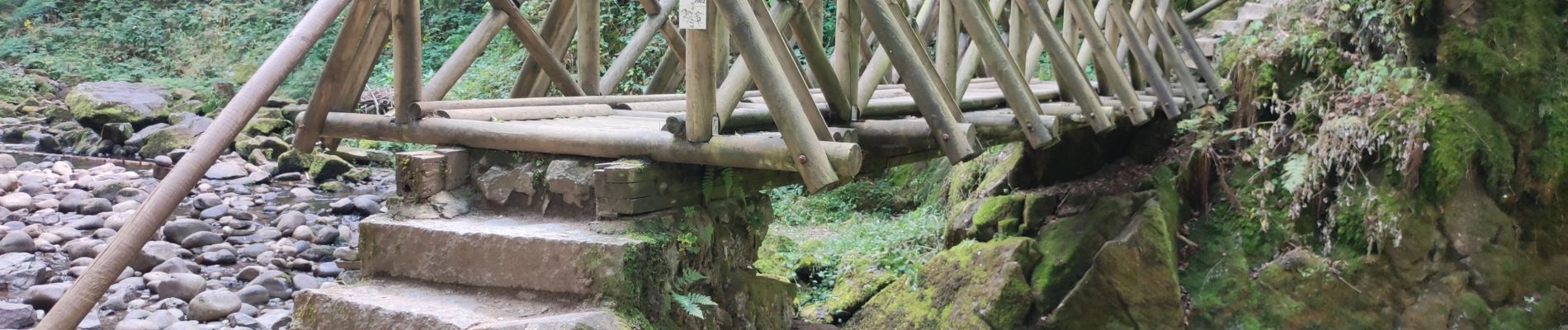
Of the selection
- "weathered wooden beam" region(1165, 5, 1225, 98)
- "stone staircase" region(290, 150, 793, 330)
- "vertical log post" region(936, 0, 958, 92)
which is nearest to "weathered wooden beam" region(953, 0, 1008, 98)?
"vertical log post" region(936, 0, 958, 92)

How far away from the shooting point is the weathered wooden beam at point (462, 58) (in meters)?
4.31

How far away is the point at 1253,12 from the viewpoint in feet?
27.0

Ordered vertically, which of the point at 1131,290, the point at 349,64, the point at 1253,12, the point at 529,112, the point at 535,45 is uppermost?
the point at 349,64

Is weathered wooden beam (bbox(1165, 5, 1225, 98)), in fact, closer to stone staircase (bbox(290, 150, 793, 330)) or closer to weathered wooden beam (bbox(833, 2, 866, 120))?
weathered wooden beam (bbox(833, 2, 866, 120))

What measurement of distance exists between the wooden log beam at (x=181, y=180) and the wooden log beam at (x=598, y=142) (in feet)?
1.56

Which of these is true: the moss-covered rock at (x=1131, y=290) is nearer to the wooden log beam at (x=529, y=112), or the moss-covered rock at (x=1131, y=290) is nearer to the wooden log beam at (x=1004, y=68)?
the wooden log beam at (x=1004, y=68)

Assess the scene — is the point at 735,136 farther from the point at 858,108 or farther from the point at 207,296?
the point at 207,296

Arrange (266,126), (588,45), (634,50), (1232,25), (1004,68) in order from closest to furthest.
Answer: (1004,68) < (588,45) < (634,50) < (1232,25) < (266,126)

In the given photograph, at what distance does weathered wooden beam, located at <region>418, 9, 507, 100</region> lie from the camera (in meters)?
4.31

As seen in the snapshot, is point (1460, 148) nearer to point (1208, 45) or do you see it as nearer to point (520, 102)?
point (1208, 45)

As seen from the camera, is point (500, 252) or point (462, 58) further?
point (462, 58)

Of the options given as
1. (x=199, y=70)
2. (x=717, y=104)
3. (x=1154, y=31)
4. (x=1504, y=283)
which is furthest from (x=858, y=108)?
(x=199, y=70)

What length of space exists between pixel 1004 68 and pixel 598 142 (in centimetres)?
192

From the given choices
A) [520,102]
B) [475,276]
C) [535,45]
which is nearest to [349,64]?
[520,102]
